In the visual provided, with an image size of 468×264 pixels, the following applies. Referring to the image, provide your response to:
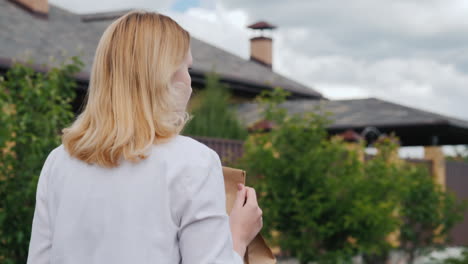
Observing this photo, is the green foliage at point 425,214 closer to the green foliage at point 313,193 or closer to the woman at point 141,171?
the green foliage at point 313,193

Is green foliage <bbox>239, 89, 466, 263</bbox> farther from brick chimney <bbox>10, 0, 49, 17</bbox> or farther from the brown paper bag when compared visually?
brick chimney <bbox>10, 0, 49, 17</bbox>

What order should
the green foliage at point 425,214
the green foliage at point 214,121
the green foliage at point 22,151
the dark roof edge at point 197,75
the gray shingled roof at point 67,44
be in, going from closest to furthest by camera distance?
the green foliage at point 22,151 < the dark roof edge at point 197,75 < the green foliage at point 214,121 < the green foliage at point 425,214 < the gray shingled roof at point 67,44

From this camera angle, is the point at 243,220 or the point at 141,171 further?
the point at 243,220

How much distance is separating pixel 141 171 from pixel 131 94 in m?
0.19

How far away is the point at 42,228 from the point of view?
1.93 metres

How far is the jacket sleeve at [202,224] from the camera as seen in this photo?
5.42 ft

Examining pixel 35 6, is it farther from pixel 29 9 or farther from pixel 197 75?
pixel 197 75

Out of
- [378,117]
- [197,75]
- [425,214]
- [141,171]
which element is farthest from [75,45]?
[141,171]

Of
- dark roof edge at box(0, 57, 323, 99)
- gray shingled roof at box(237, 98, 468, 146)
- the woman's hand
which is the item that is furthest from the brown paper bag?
gray shingled roof at box(237, 98, 468, 146)

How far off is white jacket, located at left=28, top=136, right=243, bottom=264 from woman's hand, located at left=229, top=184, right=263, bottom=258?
0.37 ft

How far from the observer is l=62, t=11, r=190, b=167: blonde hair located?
1.70m

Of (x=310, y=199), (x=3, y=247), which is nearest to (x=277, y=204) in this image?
(x=310, y=199)

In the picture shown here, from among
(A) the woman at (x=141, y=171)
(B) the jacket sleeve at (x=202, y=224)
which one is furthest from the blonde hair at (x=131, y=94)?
(B) the jacket sleeve at (x=202, y=224)

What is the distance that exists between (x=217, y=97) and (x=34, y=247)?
10.6 m
